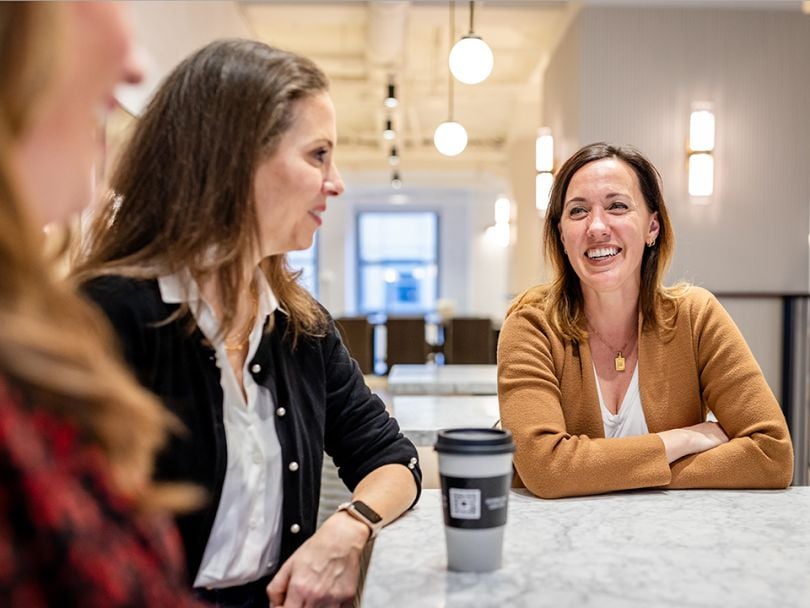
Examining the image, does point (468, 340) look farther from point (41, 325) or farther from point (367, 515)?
point (41, 325)

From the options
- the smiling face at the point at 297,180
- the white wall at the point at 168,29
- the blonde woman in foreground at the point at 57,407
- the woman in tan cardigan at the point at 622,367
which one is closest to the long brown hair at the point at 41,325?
the blonde woman in foreground at the point at 57,407

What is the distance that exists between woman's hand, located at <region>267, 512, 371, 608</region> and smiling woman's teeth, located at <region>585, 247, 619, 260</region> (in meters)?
0.84

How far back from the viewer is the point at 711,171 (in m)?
4.78

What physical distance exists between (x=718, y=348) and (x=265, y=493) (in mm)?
974

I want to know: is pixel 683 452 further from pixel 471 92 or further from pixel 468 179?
pixel 468 179

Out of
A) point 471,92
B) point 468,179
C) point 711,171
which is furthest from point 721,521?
point 468,179

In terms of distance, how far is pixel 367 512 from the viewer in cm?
114

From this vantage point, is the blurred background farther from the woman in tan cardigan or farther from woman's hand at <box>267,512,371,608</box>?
woman's hand at <box>267,512,371,608</box>

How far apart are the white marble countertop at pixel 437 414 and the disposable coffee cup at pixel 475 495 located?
3.86 ft

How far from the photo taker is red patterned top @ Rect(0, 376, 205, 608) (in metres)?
0.43

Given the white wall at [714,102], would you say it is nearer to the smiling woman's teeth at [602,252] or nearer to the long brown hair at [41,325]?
the smiling woman's teeth at [602,252]

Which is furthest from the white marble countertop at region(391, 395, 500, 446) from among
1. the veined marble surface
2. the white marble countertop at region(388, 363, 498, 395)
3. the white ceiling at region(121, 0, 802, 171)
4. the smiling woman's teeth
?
the white ceiling at region(121, 0, 802, 171)

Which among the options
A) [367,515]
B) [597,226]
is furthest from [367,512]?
[597,226]

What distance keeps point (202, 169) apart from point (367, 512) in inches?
21.8
